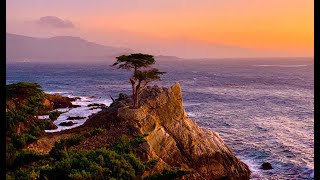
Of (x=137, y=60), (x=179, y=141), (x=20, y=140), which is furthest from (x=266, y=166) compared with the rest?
(x=20, y=140)

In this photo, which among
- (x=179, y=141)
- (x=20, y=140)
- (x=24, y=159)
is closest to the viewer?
(x=24, y=159)

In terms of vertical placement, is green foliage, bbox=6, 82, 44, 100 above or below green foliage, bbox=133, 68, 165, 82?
below

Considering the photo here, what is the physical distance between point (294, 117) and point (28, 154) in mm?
46355

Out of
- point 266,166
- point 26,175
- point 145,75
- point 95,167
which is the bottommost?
point 266,166

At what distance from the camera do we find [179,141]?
28219 millimetres

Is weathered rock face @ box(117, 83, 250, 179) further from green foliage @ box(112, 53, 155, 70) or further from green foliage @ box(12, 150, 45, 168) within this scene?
green foliage @ box(12, 150, 45, 168)

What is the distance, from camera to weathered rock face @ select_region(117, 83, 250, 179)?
26.9m

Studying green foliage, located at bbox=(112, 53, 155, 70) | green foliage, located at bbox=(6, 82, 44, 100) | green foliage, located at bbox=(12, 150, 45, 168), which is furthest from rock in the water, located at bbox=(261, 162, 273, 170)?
green foliage, located at bbox=(6, 82, 44, 100)

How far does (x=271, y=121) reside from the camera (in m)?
50.4

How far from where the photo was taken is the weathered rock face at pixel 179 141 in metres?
26.9

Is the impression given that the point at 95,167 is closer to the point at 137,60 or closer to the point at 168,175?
the point at 168,175

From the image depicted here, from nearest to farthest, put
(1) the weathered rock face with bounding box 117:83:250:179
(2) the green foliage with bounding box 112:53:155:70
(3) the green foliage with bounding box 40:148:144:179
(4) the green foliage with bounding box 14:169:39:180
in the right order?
1. (4) the green foliage with bounding box 14:169:39:180
2. (3) the green foliage with bounding box 40:148:144:179
3. (1) the weathered rock face with bounding box 117:83:250:179
4. (2) the green foliage with bounding box 112:53:155:70

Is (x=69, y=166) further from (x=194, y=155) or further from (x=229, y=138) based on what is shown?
(x=229, y=138)

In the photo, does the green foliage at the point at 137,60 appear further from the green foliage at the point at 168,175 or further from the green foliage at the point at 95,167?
the green foliage at the point at 168,175
